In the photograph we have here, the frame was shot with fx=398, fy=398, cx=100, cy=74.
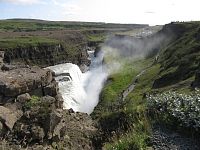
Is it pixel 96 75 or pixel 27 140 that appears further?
pixel 96 75

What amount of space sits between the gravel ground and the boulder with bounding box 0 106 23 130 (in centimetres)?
1563

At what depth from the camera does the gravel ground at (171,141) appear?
15.8 m

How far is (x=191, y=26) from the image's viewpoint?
135 m

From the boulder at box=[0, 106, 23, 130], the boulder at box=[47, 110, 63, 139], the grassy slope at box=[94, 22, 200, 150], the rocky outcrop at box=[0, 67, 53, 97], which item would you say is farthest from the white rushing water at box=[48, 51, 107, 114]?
the boulder at box=[0, 106, 23, 130]

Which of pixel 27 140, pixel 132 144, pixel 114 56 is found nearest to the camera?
pixel 132 144

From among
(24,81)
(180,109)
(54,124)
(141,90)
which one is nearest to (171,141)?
(180,109)

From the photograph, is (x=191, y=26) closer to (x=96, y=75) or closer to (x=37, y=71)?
(x=96, y=75)

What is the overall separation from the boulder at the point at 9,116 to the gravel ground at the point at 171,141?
15.6 metres

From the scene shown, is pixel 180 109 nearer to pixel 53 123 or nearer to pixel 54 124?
pixel 53 123

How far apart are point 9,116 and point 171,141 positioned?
17128 millimetres

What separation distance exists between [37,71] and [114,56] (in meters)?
120

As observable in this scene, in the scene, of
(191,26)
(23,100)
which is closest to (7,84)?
(23,100)

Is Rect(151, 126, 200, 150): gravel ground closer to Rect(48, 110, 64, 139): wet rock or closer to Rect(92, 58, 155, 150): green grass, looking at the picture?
Rect(92, 58, 155, 150): green grass

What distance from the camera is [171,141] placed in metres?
16.2
